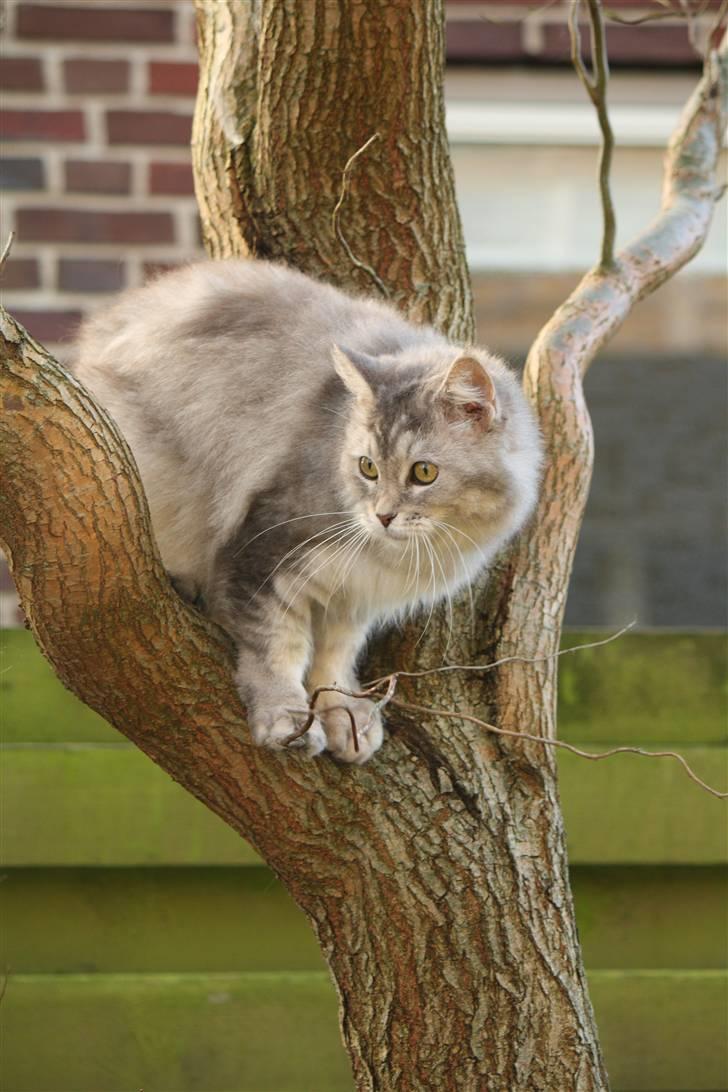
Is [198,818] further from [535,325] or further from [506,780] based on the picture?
[535,325]

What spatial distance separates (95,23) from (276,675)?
227 centimetres

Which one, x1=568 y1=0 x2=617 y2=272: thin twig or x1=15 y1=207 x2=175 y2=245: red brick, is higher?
x1=568 y1=0 x2=617 y2=272: thin twig

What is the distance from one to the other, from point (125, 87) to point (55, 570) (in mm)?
2220

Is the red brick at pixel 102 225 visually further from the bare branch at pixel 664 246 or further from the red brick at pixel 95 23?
the bare branch at pixel 664 246

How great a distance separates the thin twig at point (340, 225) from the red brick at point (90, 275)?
4.31 ft

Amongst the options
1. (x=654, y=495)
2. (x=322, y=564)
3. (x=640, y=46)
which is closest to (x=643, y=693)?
(x=654, y=495)

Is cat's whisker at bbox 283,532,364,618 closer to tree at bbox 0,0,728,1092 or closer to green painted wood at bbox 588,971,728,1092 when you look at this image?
tree at bbox 0,0,728,1092

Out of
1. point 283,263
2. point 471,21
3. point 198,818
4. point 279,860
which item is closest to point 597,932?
point 198,818

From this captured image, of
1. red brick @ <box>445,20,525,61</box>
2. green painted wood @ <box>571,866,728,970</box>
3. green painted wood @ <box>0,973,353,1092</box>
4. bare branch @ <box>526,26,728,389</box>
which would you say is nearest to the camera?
bare branch @ <box>526,26,728,389</box>

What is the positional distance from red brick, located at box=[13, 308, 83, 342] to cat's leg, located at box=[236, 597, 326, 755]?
1.66 m

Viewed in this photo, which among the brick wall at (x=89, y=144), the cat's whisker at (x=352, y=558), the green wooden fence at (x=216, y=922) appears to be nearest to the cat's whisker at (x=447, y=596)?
the cat's whisker at (x=352, y=558)

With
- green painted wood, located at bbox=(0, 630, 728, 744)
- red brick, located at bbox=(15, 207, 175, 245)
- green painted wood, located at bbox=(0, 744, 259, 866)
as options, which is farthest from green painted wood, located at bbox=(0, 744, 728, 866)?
red brick, located at bbox=(15, 207, 175, 245)

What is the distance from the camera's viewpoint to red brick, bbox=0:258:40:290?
3504mm

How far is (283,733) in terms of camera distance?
1.88 meters
